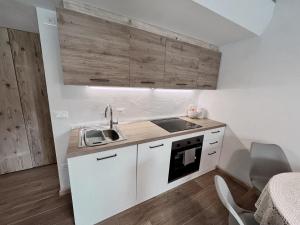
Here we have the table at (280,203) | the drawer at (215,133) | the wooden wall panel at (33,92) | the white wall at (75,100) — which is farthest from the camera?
the drawer at (215,133)

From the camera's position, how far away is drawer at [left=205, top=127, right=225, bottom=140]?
2.08 m

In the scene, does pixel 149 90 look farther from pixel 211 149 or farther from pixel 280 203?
pixel 280 203

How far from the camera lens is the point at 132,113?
2047 millimetres

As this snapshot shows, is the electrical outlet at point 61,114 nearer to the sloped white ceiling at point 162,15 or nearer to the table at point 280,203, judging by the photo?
the sloped white ceiling at point 162,15

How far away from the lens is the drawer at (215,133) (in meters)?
2.08

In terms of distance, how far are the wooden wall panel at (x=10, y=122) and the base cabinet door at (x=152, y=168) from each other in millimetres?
1977

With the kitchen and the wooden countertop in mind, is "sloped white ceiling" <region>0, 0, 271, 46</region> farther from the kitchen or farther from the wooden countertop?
the wooden countertop

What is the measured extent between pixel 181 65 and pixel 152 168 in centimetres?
143

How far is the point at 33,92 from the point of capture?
2.09 meters

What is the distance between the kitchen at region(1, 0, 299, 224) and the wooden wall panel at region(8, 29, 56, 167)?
34.3 inches

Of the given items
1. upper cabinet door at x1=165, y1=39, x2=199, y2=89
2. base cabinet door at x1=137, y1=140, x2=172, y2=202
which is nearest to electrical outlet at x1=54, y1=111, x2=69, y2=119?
base cabinet door at x1=137, y1=140, x2=172, y2=202

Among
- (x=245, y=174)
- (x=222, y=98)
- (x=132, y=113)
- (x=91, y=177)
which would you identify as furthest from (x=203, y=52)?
(x=91, y=177)

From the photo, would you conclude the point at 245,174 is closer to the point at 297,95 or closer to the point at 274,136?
the point at 274,136

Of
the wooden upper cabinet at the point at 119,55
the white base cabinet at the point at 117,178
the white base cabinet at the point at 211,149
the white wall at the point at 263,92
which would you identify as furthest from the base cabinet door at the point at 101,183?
the white wall at the point at 263,92
